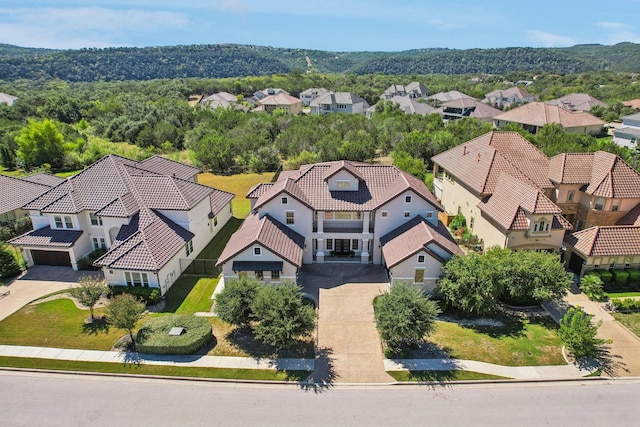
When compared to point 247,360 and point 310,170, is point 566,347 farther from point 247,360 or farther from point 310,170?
point 310,170

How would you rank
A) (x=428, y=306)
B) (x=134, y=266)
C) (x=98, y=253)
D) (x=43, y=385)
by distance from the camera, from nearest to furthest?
(x=43, y=385), (x=428, y=306), (x=134, y=266), (x=98, y=253)

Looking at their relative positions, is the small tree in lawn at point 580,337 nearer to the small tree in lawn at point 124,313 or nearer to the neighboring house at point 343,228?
the neighboring house at point 343,228

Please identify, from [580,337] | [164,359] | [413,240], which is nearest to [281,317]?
[164,359]

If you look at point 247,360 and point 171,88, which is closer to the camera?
point 247,360

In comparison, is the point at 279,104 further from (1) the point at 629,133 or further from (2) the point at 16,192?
(2) the point at 16,192

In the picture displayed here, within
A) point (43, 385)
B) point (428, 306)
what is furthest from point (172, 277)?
point (428, 306)

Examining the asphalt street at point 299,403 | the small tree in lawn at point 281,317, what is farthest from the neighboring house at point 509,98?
the small tree in lawn at point 281,317
